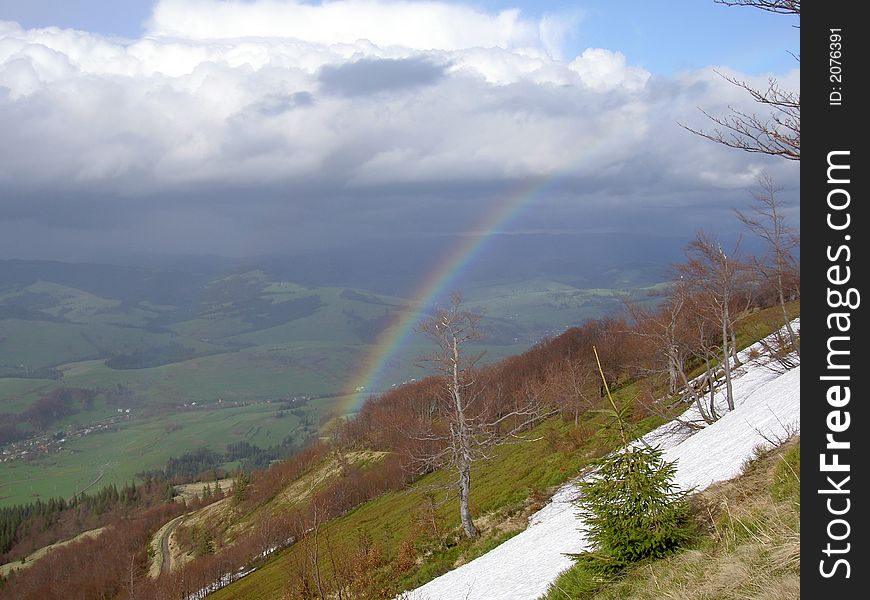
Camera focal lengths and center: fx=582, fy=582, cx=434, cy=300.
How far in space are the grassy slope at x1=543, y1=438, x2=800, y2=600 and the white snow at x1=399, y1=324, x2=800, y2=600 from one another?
72 cm

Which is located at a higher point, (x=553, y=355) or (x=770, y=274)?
(x=770, y=274)

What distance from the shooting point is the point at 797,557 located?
224 inches

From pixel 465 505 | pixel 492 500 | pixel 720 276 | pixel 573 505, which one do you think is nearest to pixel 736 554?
pixel 573 505

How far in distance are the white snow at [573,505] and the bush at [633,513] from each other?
3.34 feet

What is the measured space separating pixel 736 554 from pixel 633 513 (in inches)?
68.7

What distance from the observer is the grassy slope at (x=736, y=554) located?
5.75 meters
